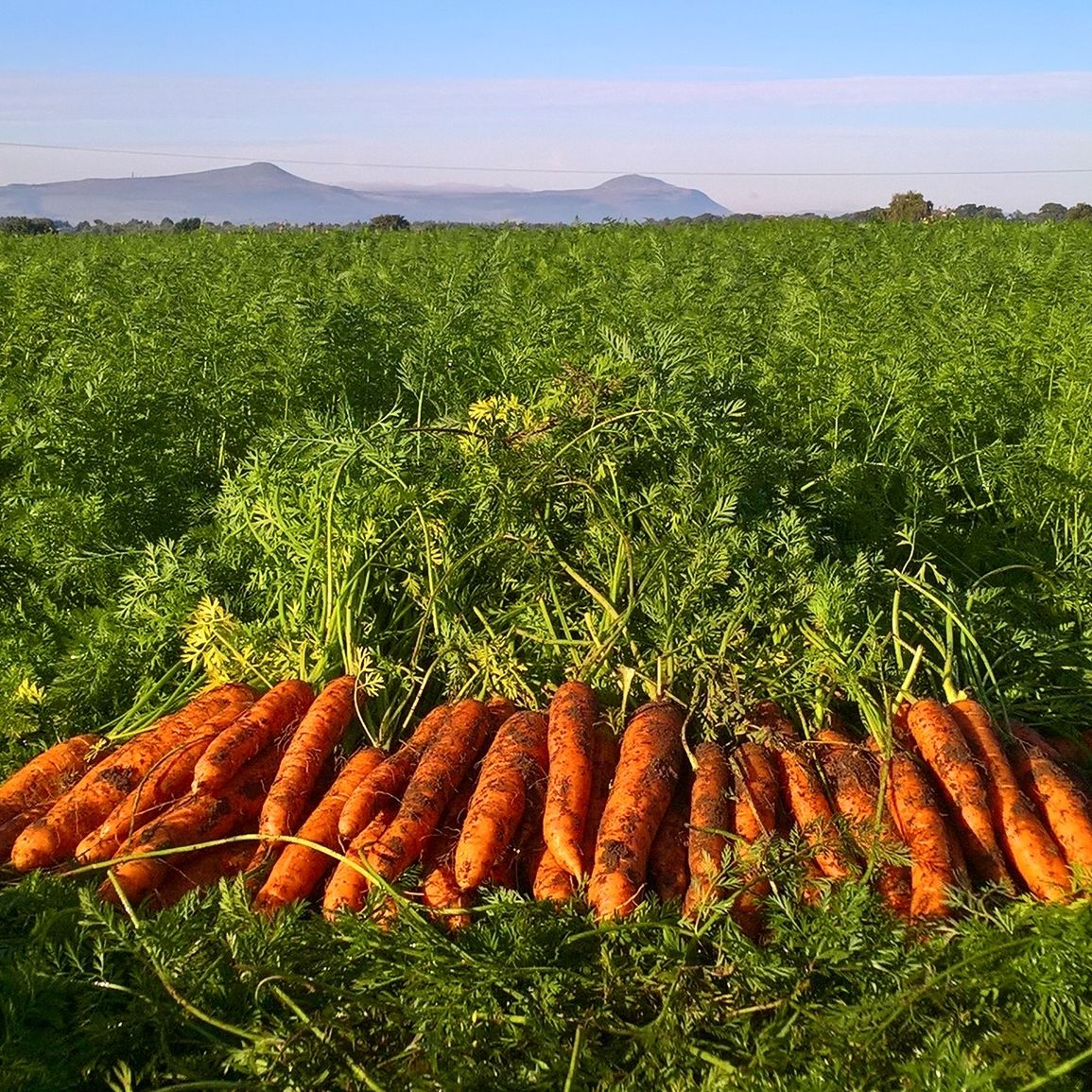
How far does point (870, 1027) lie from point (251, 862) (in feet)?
6.57

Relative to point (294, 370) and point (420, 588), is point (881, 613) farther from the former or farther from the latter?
point (294, 370)

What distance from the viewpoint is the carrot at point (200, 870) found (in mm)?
3344

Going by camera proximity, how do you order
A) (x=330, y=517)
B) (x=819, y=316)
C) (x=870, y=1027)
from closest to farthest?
(x=870, y=1027) < (x=330, y=517) < (x=819, y=316)

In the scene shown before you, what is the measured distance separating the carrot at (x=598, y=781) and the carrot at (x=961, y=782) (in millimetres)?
1023

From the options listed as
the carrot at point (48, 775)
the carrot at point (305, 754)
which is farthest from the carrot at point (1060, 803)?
the carrot at point (48, 775)

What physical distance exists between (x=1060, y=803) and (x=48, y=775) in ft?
11.4

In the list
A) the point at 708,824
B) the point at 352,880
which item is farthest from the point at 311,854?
the point at 708,824

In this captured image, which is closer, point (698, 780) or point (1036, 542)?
point (698, 780)

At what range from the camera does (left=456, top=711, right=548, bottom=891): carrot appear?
10.9 feet

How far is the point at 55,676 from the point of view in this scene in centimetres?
443

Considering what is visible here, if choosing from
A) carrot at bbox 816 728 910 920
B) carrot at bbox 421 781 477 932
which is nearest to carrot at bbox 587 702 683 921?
carrot at bbox 421 781 477 932

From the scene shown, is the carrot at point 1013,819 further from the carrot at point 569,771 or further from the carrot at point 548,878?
the carrot at point 548,878

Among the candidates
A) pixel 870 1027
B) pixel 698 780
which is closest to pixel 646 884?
pixel 698 780

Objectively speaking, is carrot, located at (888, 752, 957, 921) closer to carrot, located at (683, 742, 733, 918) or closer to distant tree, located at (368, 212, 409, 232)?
carrot, located at (683, 742, 733, 918)
